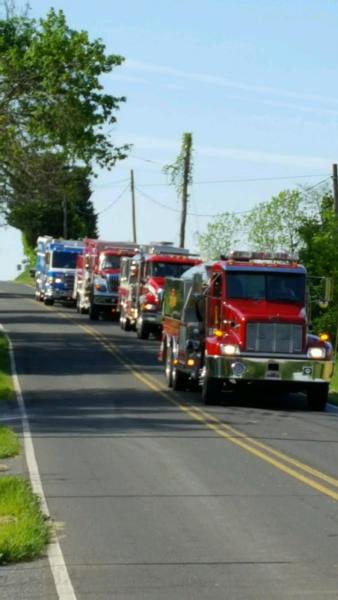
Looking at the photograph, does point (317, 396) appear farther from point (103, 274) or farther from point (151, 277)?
point (103, 274)

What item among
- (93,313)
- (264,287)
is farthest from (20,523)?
(93,313)

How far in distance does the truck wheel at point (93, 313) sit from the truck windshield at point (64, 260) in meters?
9.44

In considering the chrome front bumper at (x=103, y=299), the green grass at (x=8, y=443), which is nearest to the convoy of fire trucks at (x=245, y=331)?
the green grass at (x=8, y=443)

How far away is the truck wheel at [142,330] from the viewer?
49.4m

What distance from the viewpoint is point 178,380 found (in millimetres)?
31562

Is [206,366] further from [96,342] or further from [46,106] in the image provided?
[96,342]

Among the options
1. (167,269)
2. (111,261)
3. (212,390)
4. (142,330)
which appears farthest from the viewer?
(111,261)

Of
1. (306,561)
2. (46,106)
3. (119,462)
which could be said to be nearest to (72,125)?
(46,106)

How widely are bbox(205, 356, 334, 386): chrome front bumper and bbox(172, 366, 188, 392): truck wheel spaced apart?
331 cm

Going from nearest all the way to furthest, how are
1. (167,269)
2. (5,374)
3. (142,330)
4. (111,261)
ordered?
1. (5,374)
2. (167,269)
3. (142,330)
4. (111,261)

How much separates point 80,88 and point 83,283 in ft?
78.6

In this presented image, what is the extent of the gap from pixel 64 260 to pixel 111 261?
12.2 m

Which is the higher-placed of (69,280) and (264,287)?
(264,287)

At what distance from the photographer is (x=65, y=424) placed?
24203mm
